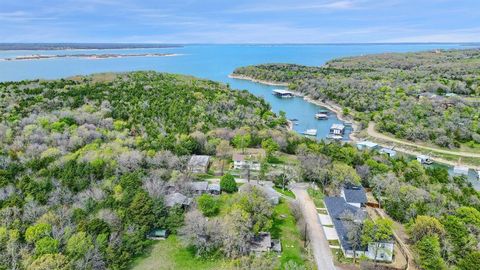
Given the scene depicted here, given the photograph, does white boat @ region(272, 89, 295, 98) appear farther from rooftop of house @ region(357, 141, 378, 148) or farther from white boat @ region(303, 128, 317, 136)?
rooftop of house @ region(357, 141, 378, 148)

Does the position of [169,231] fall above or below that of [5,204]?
below

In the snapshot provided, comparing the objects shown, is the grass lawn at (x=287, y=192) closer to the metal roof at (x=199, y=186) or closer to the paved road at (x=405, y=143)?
the metal roof at (x=199, y=186)

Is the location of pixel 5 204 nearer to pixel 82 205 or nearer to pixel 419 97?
pixel 82 205

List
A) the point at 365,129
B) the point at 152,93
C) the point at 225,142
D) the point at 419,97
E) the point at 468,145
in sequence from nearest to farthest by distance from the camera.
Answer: the point at 225,142 < the point at 468,145 < the point at 365,129 < the point at 152,93 < the point at 419,97

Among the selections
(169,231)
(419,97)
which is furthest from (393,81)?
(169,231)

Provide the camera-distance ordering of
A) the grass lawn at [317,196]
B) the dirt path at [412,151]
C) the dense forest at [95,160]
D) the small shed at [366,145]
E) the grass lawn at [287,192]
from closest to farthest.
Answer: the dense forest at [95,160] < the grass lawn at [317,196] < the grass lawn at [287,192] < the dirt path at [412,151] < the small shed at [366,145]

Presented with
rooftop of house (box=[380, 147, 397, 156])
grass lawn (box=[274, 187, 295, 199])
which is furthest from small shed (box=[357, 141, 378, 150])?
grass lawn (box=[274, 187, 295, 199])

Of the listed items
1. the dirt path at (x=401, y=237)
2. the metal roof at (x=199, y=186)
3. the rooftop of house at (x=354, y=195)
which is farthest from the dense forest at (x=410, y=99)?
the metal roof at (x=199, y=186)
